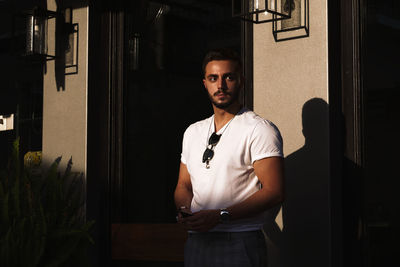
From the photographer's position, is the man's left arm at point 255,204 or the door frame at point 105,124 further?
the door frame at point 105,124

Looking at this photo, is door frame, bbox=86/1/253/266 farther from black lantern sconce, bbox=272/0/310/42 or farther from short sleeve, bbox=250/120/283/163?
short sleeve, bbox=250/120/283/163

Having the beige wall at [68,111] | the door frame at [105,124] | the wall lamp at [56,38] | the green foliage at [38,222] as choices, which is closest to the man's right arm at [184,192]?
the green foliage at [38,222]

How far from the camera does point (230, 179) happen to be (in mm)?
2752

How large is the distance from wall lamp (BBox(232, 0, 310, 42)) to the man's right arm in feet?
3.48

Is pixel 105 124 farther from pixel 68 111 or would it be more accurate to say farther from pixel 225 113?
pixel 225 113

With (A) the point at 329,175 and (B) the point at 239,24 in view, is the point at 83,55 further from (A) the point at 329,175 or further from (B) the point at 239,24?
(A) the point at 329,175

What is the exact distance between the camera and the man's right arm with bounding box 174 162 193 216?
9.94ft

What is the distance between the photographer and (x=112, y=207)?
5.20 meters

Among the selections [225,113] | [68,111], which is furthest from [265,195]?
[68,111]

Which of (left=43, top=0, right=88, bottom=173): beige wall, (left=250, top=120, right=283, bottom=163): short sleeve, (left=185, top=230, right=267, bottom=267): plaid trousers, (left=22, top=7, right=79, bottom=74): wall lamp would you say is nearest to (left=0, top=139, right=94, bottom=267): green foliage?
(left=185, top=230, right=267, bottom=267): plaid trousers

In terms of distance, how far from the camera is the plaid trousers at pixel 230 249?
106 inches

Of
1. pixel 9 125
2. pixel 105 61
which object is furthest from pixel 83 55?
pixel 9 125

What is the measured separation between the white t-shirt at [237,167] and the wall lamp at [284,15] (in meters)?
0.97

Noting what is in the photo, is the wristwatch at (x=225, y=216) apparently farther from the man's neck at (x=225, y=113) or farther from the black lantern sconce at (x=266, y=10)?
the black lantern sconce at (x=266, y=10)
